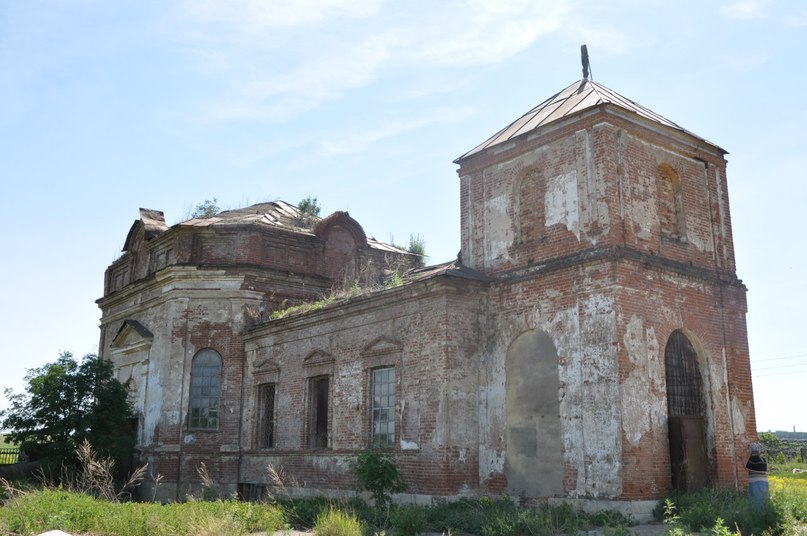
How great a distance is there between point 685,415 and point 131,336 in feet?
50.6

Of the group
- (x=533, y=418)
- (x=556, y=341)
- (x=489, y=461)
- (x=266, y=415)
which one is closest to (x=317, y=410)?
(x=266, y=415)

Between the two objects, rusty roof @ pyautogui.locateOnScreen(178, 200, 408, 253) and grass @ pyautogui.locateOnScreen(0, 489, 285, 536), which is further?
rusty roof @ pyautogui.locateOnScreen(178, 200, 408, 253)

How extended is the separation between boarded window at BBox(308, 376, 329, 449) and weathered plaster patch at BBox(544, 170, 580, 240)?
6776 mm

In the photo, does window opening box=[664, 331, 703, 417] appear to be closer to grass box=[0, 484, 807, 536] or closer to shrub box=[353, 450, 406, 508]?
grass box=[0, 484, 807, 536]

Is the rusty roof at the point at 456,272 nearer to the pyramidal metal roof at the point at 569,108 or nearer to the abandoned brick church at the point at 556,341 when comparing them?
the abandoned brick church at the point at 556,341

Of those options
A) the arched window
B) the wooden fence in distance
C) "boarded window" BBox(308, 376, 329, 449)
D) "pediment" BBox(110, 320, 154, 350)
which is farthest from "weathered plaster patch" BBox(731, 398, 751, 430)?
the wooden fence in distance

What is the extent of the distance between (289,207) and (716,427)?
47.8 ft

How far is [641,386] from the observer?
39.5ft

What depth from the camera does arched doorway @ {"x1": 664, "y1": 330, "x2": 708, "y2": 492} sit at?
12430mm

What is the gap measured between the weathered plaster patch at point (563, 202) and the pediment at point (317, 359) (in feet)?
20.0

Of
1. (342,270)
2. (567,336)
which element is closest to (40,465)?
(342,270)

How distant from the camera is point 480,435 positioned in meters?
13.9

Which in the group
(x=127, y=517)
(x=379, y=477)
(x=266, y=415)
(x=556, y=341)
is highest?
(x=556, y=341)

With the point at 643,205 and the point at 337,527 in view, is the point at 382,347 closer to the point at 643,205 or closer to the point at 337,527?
the point at 337,527
